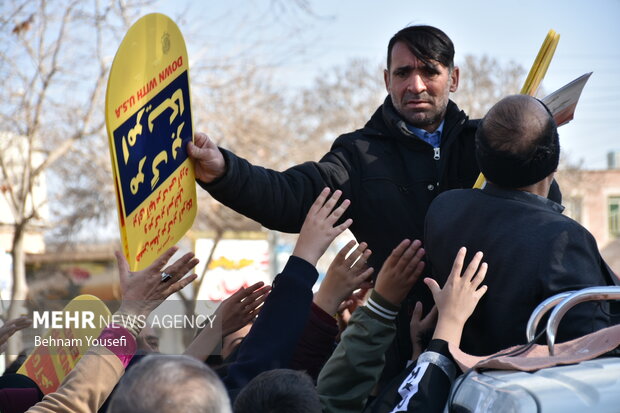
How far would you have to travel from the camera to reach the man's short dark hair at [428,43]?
3.13m

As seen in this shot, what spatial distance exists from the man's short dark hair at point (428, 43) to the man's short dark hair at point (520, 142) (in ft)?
2.59

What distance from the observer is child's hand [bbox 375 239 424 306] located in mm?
2539

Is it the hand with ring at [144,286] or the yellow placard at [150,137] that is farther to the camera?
the yellow placard at [150,137]

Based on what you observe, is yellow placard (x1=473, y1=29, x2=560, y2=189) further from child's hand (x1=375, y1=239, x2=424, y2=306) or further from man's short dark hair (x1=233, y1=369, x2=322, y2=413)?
man's short dark hair (x1=233, y1=369, x2=322, y2=413)

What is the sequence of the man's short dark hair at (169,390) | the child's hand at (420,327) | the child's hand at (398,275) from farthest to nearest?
the child's hand at (420,327)
the child's hand at (398,275)
the man's short dark hair at (169,390)

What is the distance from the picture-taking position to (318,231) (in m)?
2.68

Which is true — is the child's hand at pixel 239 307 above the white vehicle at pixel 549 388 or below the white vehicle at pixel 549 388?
above

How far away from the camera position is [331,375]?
2463 mm

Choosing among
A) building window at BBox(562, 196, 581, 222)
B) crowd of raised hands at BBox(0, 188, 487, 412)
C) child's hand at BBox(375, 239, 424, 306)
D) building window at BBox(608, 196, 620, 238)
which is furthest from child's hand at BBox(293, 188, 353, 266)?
building window at BBox(608, 196, 620, 238)

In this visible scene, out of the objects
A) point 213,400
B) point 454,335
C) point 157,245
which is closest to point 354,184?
point 157,245

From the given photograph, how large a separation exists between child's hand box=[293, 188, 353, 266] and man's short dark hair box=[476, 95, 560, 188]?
54cm

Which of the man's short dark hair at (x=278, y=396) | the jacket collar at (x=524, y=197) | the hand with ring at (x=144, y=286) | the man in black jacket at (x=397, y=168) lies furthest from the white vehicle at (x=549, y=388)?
the man in black jacket at (x=397, y=168)

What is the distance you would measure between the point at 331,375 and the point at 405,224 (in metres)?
0.74

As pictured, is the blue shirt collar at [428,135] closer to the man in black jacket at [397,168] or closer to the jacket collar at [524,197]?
the man in black jacket at [397,168]
